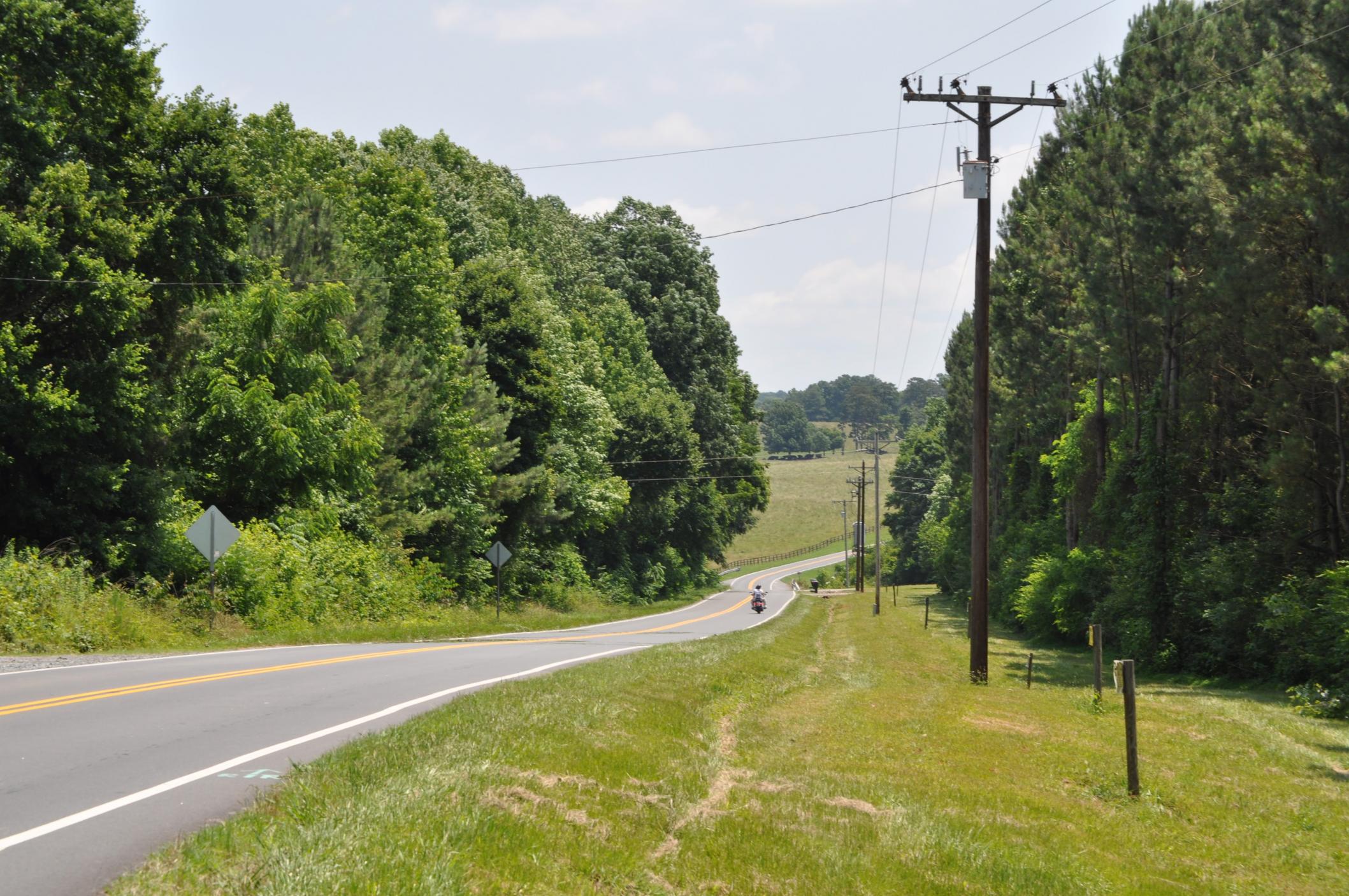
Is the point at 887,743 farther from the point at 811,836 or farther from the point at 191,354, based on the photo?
the point at 191,354

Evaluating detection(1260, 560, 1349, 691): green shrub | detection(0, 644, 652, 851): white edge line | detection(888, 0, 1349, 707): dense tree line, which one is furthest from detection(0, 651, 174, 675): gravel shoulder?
detection(888, 0, 1349, 707): dense tree line

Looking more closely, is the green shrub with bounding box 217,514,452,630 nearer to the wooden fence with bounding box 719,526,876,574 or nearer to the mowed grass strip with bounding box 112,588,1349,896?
the mowed grass strip with bounding box 112,588,1349,896

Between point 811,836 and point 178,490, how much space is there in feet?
78.8

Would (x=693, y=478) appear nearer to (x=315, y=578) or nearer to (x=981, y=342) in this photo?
(x=315, y=578)

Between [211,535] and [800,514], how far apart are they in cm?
14265

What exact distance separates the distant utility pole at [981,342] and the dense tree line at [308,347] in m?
16.4

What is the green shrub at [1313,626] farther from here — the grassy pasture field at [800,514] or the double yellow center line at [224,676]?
the grassy pasture field at [800,514]

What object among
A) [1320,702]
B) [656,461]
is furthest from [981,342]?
[656,461]

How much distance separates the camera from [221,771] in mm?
8875

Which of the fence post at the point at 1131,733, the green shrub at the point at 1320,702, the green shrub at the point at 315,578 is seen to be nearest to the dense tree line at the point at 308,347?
the green shrub at the point at 315,578

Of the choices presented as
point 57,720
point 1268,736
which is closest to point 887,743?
point 1268,736

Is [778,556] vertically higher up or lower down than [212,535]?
lower down

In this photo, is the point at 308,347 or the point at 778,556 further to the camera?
the point at 778,556

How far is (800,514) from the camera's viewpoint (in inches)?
6393
